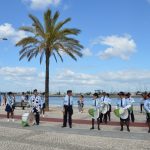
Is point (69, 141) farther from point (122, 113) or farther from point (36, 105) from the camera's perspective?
point (36, 105)

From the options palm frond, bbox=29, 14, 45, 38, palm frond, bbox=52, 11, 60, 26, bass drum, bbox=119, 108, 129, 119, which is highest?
palm frond, bbox=52, 11, 60, 26

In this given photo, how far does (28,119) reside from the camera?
19094mm

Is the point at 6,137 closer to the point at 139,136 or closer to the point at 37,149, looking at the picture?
the point at 37,149

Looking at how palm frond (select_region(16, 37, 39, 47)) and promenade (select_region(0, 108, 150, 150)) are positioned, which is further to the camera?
palm frond (select_region(16, 37, 39, 47))

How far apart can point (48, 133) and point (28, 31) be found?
66.1 ft

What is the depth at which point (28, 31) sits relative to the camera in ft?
113

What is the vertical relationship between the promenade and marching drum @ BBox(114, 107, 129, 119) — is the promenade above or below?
below

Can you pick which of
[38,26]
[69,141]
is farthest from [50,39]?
[69,141]

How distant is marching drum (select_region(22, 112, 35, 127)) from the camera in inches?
739

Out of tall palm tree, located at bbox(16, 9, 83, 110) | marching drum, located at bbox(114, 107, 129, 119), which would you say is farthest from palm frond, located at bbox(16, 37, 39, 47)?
marching drum, located at bbox(114, 107, 129, 119)

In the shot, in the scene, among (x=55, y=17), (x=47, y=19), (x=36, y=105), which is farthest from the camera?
(x=55, y=17)

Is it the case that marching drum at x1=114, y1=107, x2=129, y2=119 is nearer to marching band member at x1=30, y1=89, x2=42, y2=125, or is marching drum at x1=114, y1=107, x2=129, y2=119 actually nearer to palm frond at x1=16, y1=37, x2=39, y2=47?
marching band member at x1=30, y1=89, x2=42, y2=125

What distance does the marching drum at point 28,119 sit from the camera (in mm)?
18781

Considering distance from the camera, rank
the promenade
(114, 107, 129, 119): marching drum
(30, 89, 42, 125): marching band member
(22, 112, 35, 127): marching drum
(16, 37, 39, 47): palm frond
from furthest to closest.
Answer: (16, 37, 39, 47): palm frond, (30, 89, 42, 125): marching band member, (22, 112, 35, 127): marching drum, (114, 107, 129, 119): marching drum, the promenade
